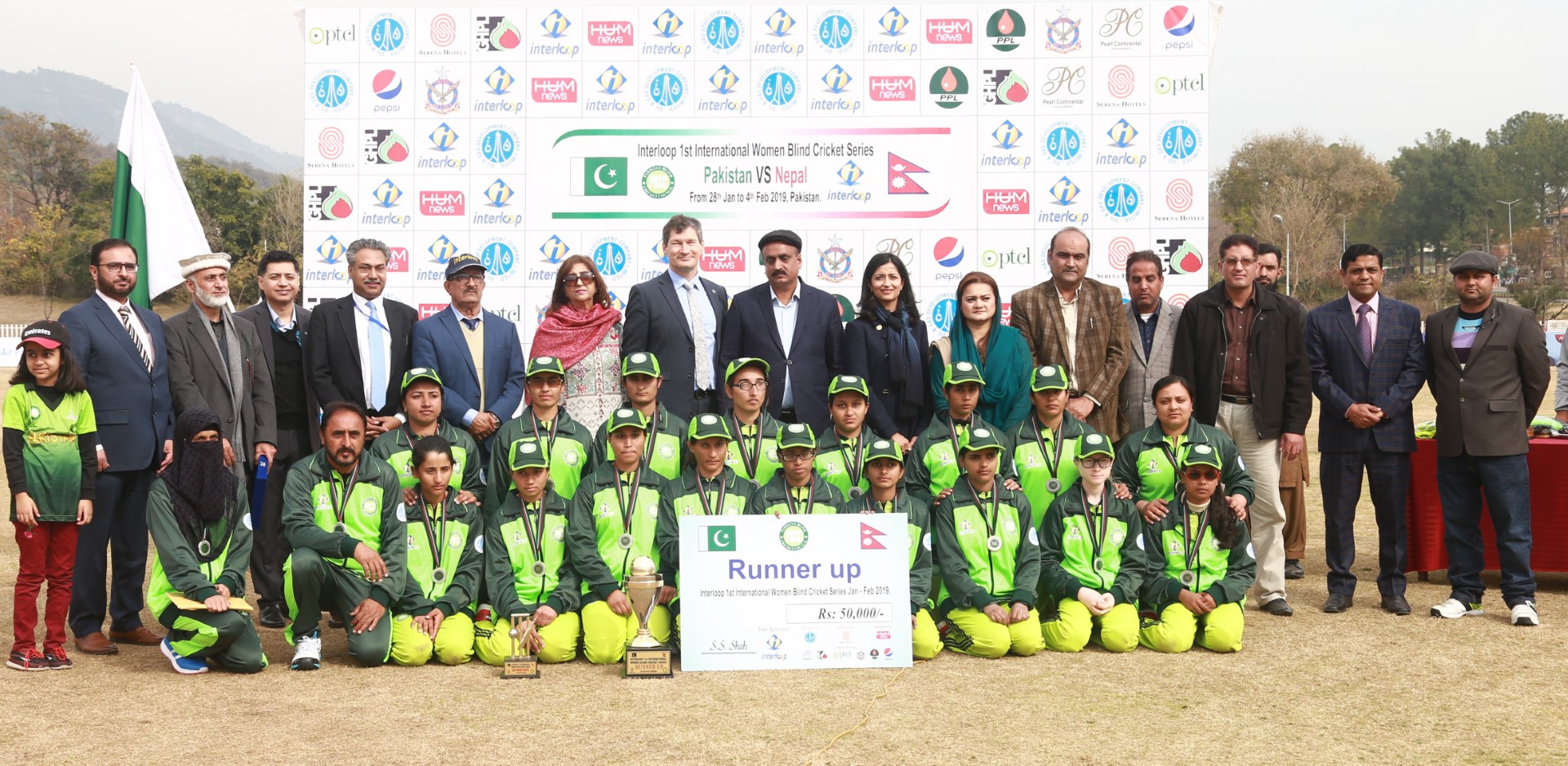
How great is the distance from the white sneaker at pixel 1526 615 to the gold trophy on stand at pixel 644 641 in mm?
4450

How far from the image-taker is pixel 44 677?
5.19 m

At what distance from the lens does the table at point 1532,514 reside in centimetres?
724

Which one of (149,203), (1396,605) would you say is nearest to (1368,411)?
(1396,605)

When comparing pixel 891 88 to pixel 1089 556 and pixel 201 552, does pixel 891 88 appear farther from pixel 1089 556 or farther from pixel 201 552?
pixel 201 552

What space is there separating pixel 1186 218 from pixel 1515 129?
8669cm

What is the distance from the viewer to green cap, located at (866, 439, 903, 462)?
5750 mm

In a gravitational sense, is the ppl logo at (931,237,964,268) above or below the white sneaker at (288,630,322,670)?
above

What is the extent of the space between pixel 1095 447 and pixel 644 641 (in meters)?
2.46

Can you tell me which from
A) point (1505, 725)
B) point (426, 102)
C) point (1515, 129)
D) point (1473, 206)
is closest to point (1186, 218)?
point (1505, 725)

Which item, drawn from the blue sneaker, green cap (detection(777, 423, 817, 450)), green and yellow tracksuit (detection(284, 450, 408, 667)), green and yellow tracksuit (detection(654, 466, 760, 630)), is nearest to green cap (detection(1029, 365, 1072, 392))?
green cap (detection(777, 423, 817, 450))

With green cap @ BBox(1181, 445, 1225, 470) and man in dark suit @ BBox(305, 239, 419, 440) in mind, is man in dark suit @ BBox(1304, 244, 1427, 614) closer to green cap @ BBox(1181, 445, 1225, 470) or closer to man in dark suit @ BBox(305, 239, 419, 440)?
green cap @ BBox(1181, 445, 1225, 470)

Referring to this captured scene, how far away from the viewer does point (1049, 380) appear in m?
6.23

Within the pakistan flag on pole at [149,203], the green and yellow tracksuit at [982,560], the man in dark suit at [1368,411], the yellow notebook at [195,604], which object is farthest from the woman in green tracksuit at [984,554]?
the pakistan flag on pole at [149,203]

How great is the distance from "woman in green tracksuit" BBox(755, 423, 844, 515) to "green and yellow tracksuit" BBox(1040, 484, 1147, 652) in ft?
3.67
